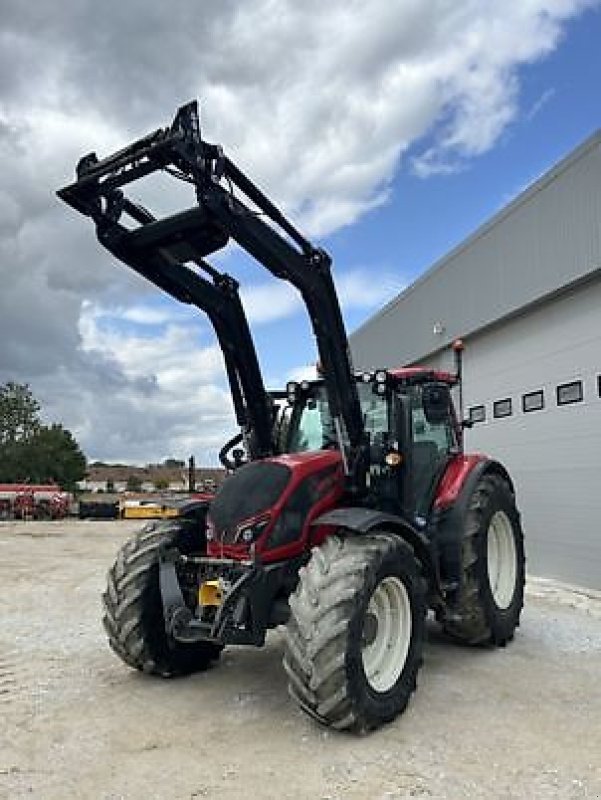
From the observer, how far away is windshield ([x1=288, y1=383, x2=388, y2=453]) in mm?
7001

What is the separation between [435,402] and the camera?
733 centimetres

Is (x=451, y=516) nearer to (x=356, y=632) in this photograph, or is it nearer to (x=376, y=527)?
(x=376, y=527)

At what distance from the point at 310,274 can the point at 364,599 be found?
2317 mm

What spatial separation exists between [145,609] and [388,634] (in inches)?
74.1

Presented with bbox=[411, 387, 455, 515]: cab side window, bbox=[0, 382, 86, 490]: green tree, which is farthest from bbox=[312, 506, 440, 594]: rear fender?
bbox=[0, 382, 86, 490]: green tree

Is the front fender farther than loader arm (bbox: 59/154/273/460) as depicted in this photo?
Yes

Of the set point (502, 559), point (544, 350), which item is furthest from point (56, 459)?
point (502, 559)

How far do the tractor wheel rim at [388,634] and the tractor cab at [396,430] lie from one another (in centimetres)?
100

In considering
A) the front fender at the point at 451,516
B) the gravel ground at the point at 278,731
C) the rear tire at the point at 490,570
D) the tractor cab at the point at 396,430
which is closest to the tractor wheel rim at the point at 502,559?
the rear tire at the point at 490,570

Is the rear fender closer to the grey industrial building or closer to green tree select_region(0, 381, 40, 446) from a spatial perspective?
the grey industrial building

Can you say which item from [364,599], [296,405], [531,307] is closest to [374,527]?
[364,599]

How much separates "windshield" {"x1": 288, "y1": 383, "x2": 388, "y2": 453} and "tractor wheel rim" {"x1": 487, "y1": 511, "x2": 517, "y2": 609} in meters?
1.77

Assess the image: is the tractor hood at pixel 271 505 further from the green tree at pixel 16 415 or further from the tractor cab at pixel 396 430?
the green tree at pixel 16 415

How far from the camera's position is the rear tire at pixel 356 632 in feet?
16.6
